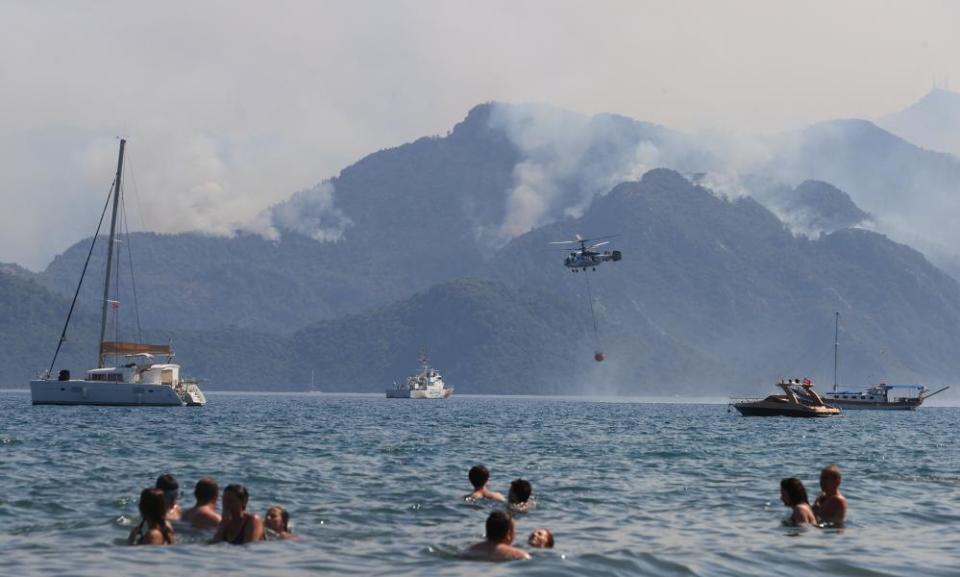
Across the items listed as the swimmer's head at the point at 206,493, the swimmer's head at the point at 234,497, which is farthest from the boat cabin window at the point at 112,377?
the swimmer's head at the point at 234,497

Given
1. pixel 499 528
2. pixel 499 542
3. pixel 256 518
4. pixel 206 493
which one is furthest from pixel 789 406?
pixel 499 528

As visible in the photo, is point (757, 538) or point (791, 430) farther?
point (791, 430)

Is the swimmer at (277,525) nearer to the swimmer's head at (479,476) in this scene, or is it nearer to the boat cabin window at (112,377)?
the swimmer's head at (479,476)

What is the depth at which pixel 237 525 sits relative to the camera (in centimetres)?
2572

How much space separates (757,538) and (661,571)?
15.9 ft

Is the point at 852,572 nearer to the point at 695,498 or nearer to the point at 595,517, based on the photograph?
the point at 595,517

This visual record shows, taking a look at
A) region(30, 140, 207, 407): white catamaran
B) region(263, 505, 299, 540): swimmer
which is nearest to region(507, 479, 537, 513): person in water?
region(263, 505, 299, 540): swimmer

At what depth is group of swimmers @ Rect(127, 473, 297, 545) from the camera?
25.2 m

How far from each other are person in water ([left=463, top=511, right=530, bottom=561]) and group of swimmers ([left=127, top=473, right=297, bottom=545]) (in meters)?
4.55

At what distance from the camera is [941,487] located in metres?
41.1

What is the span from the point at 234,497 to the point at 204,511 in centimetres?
211

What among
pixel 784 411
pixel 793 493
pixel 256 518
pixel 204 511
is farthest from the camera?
pixel 784 411

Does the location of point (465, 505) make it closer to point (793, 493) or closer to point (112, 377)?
point (793, 493)

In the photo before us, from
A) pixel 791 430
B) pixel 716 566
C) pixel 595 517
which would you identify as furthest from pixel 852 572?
pixel 791 430
